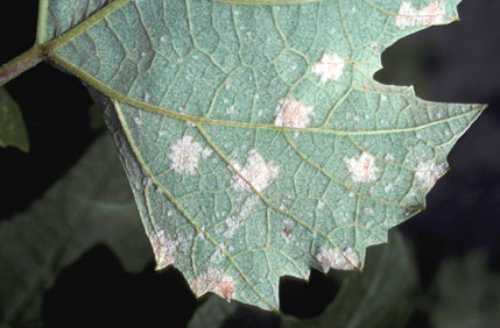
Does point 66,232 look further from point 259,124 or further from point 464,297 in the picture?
point 464,297

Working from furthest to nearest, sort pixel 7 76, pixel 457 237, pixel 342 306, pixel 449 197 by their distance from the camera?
pixel 449 197 < pixel 457 237 < pixel 342 306 < pixel 7 76

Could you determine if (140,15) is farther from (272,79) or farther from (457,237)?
(457,237)

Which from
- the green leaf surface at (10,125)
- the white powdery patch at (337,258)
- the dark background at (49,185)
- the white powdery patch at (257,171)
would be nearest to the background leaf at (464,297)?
the dark background at (49,185)

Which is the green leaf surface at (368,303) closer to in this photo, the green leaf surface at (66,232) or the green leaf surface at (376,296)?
the green leaf surface at (376,296)

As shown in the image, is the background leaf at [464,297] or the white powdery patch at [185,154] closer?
the white powdery patch at [185,154]

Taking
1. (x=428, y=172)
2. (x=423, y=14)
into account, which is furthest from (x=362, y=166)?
(x=423, y=14)

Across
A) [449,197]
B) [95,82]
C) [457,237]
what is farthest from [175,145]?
[449,197]
